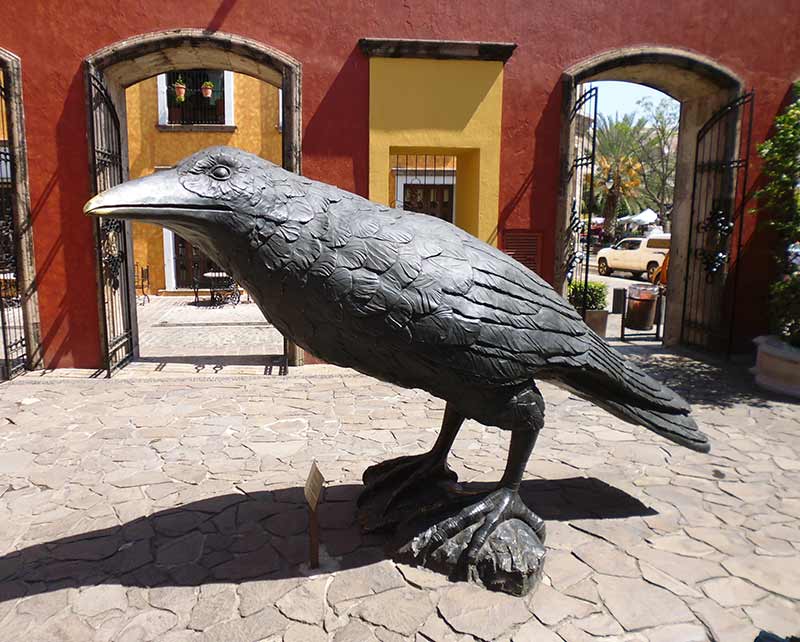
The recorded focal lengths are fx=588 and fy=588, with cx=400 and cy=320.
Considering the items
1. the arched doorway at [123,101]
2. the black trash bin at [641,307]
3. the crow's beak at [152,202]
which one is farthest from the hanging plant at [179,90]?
the crow's beak at [152,202]

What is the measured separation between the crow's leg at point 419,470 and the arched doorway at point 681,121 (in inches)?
155

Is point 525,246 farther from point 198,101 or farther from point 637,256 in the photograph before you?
point 637,256

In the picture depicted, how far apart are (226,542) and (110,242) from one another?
4643 mm

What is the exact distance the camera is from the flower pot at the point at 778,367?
560 cm

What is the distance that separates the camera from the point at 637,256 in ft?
63.8

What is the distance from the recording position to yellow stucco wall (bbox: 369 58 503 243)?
621cm

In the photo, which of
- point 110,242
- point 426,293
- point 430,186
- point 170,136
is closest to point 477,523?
point 426,293

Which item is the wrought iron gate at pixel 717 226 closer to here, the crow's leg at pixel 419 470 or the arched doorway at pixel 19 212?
the crow's leg at pixel 419 470

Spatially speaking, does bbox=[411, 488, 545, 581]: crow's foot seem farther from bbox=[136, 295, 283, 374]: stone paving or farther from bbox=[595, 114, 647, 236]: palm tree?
bbox=[595, 114, 647, 236]: palm tree

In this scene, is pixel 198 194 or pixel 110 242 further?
pixel 110 242

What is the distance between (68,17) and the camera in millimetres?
5875

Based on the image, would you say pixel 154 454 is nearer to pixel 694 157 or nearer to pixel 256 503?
pixel 256 503

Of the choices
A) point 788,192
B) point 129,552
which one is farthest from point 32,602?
point 788,192

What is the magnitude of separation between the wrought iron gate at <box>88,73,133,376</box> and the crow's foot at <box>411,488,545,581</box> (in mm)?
4610
